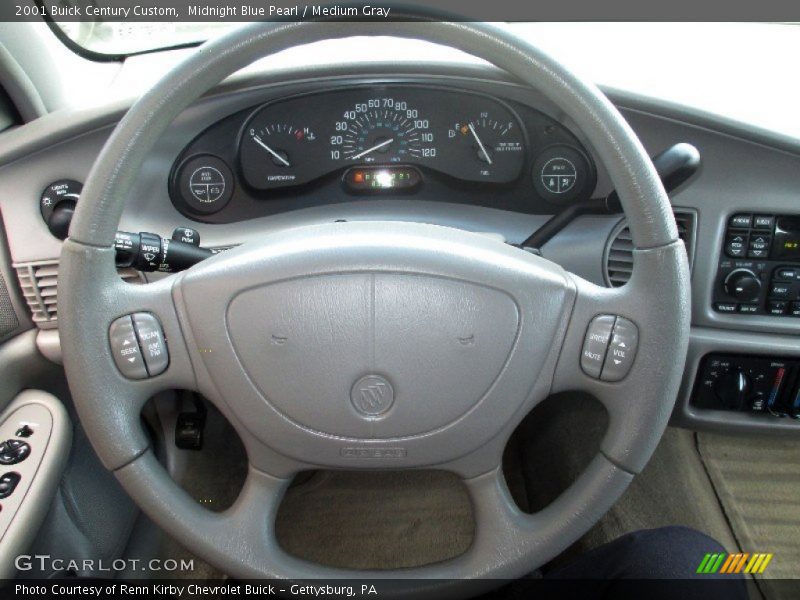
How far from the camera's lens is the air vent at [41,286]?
131 cm

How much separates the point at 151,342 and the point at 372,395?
32 cm

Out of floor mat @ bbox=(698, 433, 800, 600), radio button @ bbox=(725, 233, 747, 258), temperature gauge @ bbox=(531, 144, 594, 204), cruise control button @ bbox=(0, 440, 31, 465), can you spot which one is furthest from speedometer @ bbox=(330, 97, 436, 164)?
floor mat @ bbox=(698, 433, 800, 600)

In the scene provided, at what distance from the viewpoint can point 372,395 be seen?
3.21ft

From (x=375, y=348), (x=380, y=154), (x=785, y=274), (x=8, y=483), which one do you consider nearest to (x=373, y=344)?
(x=375, y=348)

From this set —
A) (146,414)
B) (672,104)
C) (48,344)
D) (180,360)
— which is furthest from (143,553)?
(672,104)

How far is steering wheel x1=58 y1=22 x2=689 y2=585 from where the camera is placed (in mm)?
923

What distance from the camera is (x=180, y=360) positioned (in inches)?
39.1

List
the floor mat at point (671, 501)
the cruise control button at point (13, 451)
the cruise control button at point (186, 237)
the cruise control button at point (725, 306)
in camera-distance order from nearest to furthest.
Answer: the cruise control button at point (186, 237), the cruise control button at point (13, 451), the cruise control button at point (725, 306), the floor mat at point (671, 501)

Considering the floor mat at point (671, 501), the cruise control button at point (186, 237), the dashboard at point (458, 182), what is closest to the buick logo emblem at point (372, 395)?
the cruise control button at point (186, 237)

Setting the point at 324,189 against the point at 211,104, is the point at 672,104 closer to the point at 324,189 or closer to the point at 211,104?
the point at 324,189

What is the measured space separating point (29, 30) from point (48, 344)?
635 mm

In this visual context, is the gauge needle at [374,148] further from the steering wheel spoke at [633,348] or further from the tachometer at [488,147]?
the steering wheel spoke at [633,348]

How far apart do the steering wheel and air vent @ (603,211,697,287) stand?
1.30ft

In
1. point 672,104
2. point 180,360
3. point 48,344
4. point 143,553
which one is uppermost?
point 672,104
